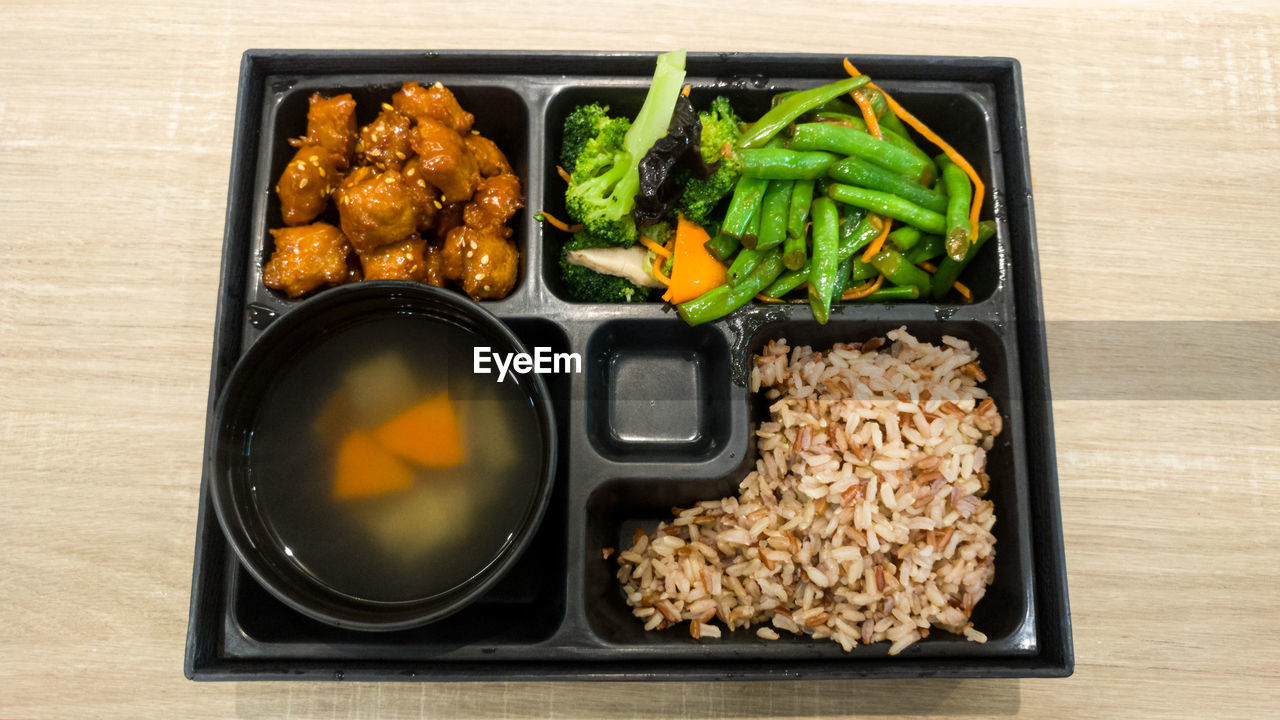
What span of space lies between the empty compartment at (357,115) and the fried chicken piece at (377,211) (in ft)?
0.69

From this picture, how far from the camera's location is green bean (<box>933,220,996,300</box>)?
2150 millimetres

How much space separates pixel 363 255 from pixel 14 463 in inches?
57.7

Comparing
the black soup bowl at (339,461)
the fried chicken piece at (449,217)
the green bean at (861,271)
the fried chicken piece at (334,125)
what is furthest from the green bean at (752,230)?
the fried chicken piece at (334,125)

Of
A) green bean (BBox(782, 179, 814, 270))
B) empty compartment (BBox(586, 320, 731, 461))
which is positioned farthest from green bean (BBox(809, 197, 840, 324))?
empty compartment (BBox(586, 320, 731, 461))

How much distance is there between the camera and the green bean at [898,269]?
7.01 ft

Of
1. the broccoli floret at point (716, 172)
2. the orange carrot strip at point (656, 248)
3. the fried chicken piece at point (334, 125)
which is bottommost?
the orange carrot strip at point (656, 248)

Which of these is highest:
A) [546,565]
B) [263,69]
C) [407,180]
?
[263,69]

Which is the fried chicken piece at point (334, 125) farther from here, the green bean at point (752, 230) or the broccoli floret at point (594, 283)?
the green bean at point (752, 230)

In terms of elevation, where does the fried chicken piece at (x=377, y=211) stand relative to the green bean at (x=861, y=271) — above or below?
above

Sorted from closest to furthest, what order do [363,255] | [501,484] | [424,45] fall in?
[501,484] < [363,255] < [424,45]

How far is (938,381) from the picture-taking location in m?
2.22

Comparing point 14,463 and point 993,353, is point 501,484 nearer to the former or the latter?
point 993,353

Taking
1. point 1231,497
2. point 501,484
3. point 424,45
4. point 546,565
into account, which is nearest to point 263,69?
point 424,45

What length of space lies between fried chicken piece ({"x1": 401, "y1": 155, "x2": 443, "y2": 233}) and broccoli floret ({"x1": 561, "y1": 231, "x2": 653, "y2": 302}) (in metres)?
0.42
